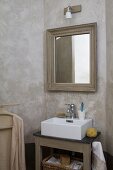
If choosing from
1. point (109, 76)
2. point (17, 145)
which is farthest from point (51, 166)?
point (109, 76)

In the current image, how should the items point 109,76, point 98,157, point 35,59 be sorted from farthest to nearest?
point 35,59 < point 109,76 < point 98,157

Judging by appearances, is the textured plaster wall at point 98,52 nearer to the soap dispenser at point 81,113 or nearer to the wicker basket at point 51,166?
the soap dispenser at point 81,113

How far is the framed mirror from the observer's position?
2369mm

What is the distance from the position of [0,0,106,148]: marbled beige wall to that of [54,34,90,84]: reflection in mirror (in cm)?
16

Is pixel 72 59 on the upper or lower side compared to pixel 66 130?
upper

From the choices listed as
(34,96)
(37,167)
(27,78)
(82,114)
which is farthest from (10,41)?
(37,167)

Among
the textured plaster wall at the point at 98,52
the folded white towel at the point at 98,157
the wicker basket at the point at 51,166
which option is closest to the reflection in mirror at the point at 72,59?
the textured plaster wall at the point at 98,52

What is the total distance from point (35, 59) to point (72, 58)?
49cm

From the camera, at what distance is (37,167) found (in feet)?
7.36

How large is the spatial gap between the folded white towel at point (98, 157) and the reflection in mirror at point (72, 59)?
76 cm

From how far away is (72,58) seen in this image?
2.51 metres

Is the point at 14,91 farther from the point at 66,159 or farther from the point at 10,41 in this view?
the point at 66,159

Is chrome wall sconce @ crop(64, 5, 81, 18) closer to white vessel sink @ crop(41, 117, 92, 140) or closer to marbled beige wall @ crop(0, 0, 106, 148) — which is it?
marbled beige wall @ crop(0, 0, 106, 148)

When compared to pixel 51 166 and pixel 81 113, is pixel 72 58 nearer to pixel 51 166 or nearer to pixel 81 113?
pixel 81 113
